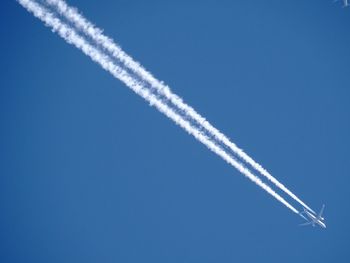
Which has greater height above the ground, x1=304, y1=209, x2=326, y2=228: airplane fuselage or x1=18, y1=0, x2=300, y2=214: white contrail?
x1=304, y1=209, x2=326, y2=228: airplane fuselage

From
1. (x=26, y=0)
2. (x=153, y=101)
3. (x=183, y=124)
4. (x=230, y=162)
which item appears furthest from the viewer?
(x=230, y=162)

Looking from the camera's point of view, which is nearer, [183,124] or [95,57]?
[95,57]

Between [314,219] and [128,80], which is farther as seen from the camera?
[314,219]

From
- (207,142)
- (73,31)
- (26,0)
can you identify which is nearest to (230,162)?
(207,142)

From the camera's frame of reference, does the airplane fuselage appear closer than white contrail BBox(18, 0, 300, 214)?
No

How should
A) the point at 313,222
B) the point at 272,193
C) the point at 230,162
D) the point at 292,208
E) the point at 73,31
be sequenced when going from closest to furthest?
the point at 73,31, the point at 230,162, the point at 272,193, the point at 292,208, the point at 313,222

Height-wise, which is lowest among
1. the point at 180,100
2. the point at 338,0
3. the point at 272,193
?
the point at 180,100

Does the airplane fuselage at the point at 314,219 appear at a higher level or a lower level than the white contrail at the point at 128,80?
higher

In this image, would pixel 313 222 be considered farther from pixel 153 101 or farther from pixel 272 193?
pixel 153 101

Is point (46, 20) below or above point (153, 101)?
below

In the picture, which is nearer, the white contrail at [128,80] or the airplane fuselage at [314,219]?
the white contrail at [128,80]
